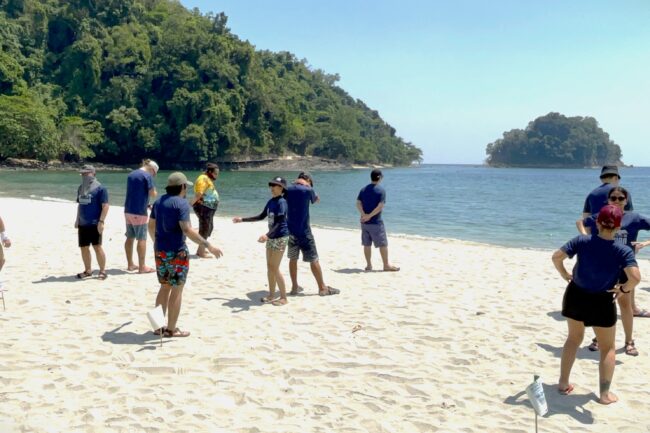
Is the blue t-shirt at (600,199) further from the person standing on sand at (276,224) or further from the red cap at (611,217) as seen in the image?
the person standing on sand at (276,224)

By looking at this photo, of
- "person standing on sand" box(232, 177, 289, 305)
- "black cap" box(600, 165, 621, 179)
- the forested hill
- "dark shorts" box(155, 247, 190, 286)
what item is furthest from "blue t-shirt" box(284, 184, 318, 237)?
the forested hill

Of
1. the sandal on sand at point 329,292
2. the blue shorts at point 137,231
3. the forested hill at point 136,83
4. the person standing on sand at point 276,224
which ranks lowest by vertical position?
the sandal on sand at point 329,292

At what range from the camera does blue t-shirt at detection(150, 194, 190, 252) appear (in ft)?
18.0

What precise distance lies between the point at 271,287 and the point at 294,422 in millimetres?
3249

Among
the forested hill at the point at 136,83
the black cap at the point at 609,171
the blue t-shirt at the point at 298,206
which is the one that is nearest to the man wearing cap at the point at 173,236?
the blue t-shirt at the point at 298,206

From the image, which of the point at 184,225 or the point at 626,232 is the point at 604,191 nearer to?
the point at 626,232

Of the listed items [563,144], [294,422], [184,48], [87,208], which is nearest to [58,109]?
[184,48]

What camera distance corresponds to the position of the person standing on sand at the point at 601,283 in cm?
423

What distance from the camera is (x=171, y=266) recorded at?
560cm

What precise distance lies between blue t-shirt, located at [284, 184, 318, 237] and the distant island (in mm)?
190806

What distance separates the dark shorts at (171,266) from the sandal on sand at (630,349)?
451 centimetres

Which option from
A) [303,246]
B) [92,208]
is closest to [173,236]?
[303,246]

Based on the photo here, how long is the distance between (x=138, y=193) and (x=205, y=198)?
159 cm

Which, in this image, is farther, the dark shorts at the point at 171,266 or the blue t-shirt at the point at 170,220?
the dark shorts at the point at 171,266
